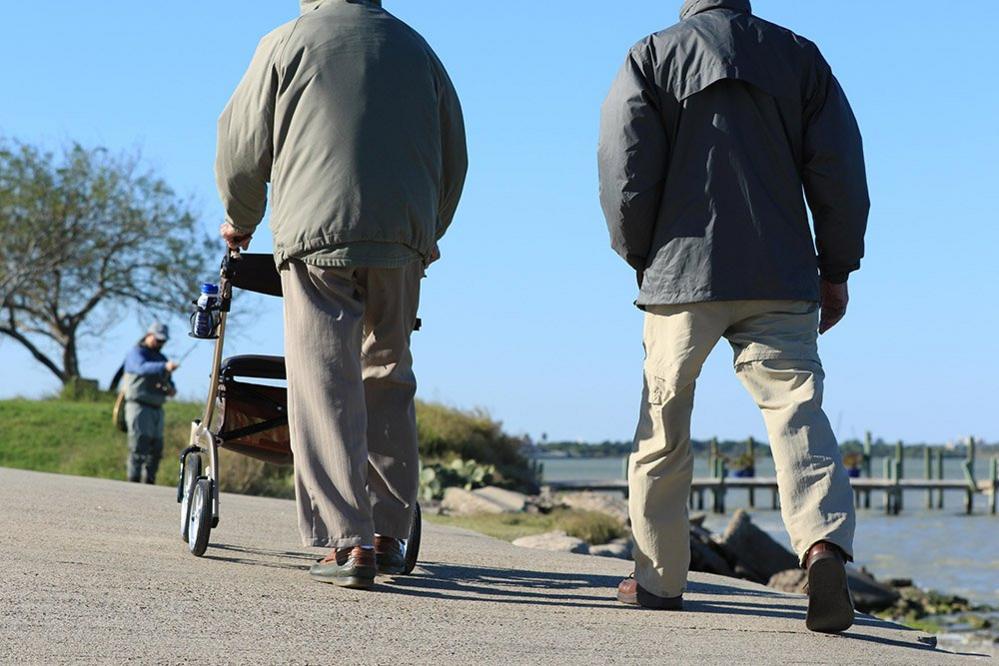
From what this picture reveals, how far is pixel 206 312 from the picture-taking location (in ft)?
20.2

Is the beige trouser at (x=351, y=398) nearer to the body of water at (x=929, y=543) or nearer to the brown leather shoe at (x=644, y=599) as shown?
the brown leather shoe at (x=644, y=599)

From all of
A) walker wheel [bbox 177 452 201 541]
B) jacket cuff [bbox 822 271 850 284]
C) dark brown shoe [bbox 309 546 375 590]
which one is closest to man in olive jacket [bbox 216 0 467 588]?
dark brown shoe [bbox 309 546 375 590]

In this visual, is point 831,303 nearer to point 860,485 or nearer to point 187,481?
point 187,481

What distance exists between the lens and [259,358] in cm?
614

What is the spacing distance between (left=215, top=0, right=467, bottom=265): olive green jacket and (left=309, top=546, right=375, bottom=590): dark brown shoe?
0.99 meters

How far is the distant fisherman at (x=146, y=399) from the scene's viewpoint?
15.1 meters

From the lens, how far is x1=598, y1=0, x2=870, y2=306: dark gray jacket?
4902 millimetres

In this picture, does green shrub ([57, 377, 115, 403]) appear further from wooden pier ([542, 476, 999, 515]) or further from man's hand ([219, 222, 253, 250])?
man's hand ([219, 222, 253, 250])

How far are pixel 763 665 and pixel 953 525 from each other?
4750cm

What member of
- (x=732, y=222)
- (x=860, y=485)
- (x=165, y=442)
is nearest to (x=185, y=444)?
(x=165, y=442)

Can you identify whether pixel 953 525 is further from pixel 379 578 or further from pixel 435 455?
pixel 379 578

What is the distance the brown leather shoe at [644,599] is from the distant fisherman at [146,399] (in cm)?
1047

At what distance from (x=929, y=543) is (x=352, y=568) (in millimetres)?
36520

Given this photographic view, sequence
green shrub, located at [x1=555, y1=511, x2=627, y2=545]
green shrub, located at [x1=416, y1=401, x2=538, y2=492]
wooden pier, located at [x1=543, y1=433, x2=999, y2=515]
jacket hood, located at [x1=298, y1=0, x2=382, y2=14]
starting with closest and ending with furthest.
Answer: jacket hood, located at [x1=298, y1=0, x2=382, y2=14] < green shrub, located at [x1=555, y1=511, x2=627, y2=545] < green shrub, located at [x1=416, y1=401, x2=538, y2=492] < wooden pier, located at [x1=543, y1=433, x2=999, y2=515]
